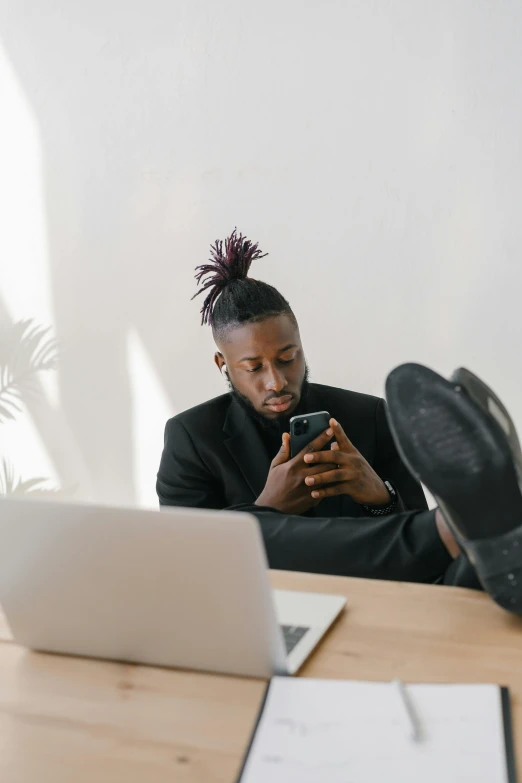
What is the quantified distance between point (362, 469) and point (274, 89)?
1445 millimetres

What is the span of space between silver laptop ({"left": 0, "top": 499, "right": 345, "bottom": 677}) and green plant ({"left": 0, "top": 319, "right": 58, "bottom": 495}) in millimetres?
2235

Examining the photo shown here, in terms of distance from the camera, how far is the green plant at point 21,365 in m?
3.19

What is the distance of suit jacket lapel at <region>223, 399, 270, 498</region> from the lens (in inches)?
77.6

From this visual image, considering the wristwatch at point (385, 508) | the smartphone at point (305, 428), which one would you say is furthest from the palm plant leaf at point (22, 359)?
the wristwatch at point (385, 508)

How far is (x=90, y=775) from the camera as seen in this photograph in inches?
31.2

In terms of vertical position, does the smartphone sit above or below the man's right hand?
above

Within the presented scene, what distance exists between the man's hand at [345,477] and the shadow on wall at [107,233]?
50.9 inches

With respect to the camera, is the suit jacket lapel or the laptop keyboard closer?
the laptop keyboard

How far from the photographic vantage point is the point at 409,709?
2.74 feet

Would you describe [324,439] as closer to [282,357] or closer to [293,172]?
[282,357]

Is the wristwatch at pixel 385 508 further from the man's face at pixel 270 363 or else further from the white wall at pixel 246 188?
the white wall at pixel 246 188

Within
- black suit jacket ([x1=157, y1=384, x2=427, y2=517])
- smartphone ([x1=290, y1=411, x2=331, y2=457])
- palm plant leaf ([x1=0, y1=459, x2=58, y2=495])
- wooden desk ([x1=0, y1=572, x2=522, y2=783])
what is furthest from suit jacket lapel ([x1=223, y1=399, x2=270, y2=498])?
palm plant leaf ([x1=0, y1=459, x2=58, y2=495])

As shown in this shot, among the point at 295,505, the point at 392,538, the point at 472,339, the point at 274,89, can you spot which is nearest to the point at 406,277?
the point at 472,339

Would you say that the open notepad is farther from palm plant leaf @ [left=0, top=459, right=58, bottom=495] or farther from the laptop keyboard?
palm plant leaf @ [left=0, top=459, right=58, bottom=495]
